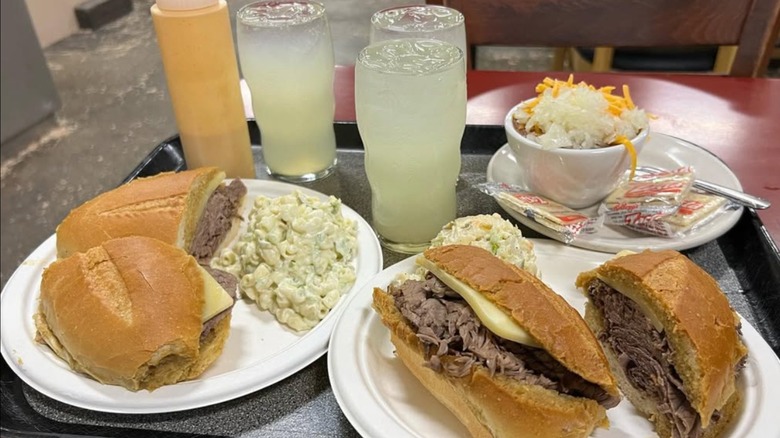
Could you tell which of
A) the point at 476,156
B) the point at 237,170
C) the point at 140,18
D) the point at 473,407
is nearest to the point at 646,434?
the point at 473,407

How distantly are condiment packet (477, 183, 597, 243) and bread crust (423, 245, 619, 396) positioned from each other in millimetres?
298

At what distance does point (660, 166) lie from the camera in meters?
1.54

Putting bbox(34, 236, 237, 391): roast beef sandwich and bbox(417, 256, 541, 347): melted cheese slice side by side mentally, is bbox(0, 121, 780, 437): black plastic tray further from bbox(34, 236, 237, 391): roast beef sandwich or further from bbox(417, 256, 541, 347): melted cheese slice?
bbox(417, 256, 541, 347): melted cheese slice

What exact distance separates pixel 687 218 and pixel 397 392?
2.34 feet

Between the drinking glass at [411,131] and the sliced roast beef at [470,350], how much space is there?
33 cm

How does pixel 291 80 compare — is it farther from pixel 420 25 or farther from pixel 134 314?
pixel 134 314

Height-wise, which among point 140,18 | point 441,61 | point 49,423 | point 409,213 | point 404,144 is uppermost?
point 441,61

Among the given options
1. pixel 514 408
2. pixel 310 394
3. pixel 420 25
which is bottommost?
pixel 310 394

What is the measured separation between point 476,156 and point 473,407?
91 cm

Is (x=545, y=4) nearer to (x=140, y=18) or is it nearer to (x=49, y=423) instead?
(x=49, y=423)

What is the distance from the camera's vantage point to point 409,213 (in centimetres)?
131

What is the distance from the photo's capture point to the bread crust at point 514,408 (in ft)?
2.77

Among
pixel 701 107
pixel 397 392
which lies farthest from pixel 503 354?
pixel 701 107

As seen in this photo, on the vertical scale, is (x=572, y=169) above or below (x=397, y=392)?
above
